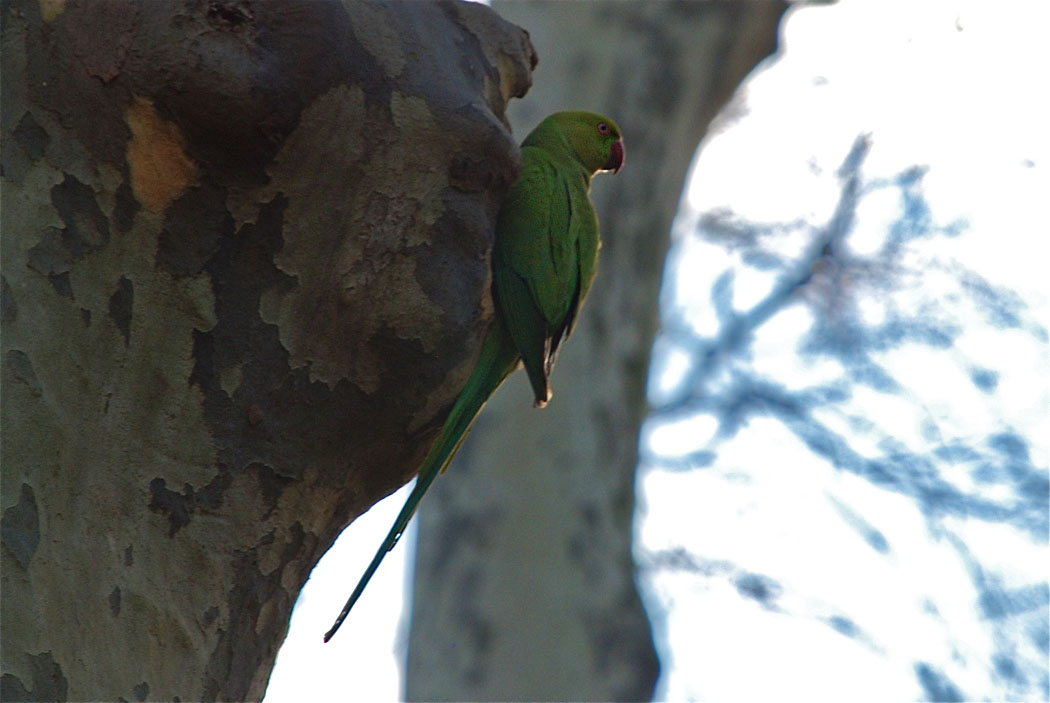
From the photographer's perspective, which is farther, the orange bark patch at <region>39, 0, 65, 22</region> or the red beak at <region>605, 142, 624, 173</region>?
the red beak at <region>605, 142, 624, 173</region>

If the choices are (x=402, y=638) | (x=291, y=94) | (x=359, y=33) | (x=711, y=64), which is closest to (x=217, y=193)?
(x=291, y=94)

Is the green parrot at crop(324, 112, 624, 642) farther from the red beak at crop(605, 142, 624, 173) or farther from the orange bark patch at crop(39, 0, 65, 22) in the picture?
the orange bark patch at crop(39, 0, 65, 22)

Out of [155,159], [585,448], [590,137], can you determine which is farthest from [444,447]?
[585,448]

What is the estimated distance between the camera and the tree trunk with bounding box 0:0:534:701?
1.17 m

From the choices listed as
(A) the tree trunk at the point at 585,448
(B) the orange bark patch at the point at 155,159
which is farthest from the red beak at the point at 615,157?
(A) the tree trunk at the point at 585,448

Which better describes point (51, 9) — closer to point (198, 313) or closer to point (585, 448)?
point (198, 313)

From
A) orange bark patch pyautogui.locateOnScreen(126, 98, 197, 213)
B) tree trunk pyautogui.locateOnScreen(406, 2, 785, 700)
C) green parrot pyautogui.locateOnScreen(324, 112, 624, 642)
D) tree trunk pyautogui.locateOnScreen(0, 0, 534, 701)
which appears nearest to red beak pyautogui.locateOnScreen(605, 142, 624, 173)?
green parrot pyautogui.locateOnScreen(324, 112, 624, 642)

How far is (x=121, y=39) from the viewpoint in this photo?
3.96 feet

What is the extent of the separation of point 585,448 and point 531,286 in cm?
200

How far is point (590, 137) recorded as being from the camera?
7.62ft

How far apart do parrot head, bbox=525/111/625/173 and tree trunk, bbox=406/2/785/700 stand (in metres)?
1.47

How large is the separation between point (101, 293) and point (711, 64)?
10.8ft

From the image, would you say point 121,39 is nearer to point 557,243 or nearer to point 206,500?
point 206,500

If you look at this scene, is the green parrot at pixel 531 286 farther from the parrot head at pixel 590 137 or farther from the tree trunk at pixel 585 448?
the tree trunk at pixel 585 448
